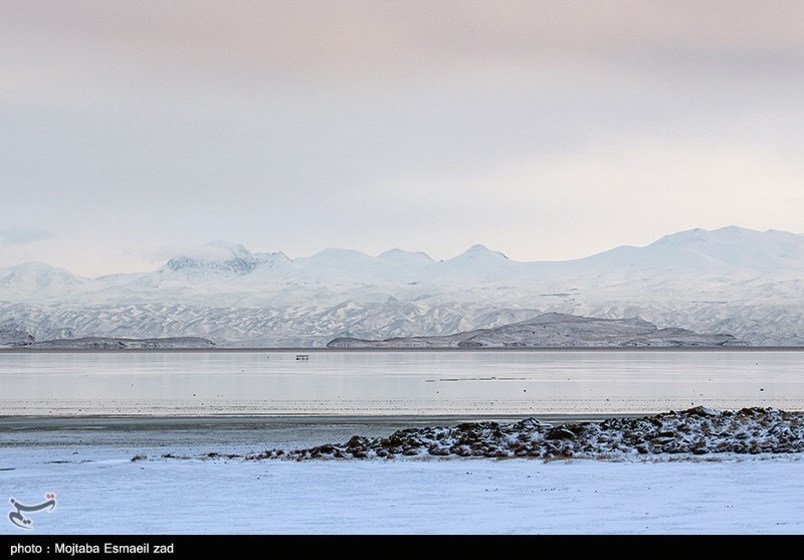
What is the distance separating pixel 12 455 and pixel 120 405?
29.2m

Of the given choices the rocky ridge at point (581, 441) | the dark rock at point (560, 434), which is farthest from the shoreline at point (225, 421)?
the dark rock at point (560, 434)

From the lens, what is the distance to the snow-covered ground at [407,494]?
595 inches

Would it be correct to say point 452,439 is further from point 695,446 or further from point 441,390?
point 441,390

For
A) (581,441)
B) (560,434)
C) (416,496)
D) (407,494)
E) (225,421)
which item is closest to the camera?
(416,496)

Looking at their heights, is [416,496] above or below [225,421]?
above

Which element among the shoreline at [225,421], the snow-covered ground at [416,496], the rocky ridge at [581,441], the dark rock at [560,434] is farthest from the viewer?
the shoreline at [225,421]

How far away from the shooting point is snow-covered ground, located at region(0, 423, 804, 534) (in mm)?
15109

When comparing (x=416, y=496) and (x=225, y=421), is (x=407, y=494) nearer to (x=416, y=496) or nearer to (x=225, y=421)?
(x=416, y=496)

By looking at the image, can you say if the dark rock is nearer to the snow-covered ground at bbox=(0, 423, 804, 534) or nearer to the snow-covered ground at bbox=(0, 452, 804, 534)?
the snow-covered ground at bbox=(0, 423, 804, 534)

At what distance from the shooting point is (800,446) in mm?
24719

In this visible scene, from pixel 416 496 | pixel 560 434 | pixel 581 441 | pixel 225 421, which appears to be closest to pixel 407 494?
pixel 416 496

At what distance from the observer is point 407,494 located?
61.2ft

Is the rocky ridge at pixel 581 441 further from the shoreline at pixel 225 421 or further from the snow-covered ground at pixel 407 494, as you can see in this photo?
the shoreline at pixel 225 421
